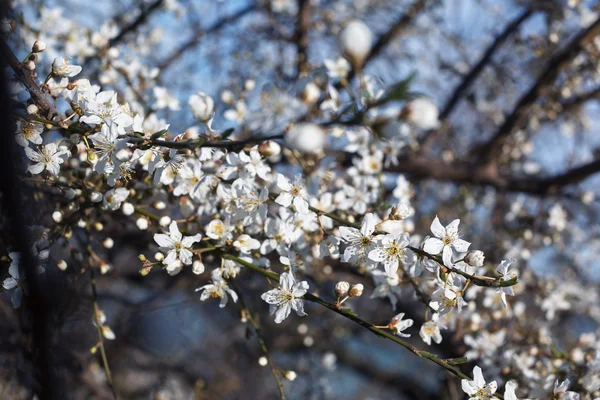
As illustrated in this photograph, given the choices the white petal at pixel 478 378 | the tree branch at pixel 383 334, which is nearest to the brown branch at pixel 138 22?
the tree branch at pixel 383 334

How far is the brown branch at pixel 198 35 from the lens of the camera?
410 centimetres

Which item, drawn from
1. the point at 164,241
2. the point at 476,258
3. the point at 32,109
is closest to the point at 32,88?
the point at 32,109

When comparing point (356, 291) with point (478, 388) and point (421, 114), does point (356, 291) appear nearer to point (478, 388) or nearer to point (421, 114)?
point (478, 388)

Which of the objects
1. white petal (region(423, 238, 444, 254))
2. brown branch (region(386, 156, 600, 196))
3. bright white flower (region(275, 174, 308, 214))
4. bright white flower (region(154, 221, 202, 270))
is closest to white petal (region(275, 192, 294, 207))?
bright white flower (region(275, 174, 308, 214))

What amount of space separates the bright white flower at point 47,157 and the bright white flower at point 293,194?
2.11 feet

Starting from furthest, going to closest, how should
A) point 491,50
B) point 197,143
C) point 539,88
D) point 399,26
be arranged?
point 399,26
point 491,50
point 539,88
point 197,143

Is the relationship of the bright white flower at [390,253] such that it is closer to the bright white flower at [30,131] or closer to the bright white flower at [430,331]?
the bright white flower at [430,331]

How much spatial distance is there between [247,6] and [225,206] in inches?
133

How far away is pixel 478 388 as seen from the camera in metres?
1.41

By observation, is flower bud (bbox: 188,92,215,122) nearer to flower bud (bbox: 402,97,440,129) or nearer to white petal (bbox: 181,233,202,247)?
white petal (bbox: 181,233,202,247)

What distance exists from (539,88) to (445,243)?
2.50m

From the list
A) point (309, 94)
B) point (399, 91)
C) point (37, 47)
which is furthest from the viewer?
point (37, 47)

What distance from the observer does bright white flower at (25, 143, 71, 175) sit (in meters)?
→ 1.38

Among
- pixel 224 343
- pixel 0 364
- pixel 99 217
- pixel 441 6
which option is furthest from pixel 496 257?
pixel 224 343
